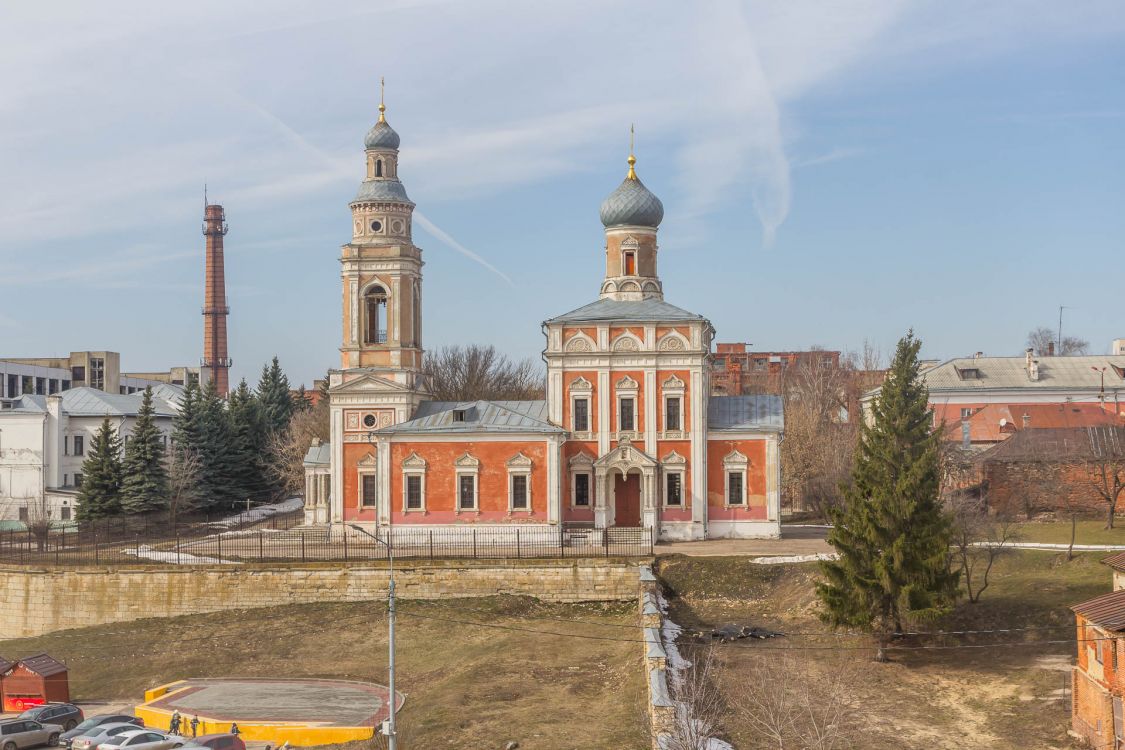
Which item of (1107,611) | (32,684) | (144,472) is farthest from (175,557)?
(1107,611)

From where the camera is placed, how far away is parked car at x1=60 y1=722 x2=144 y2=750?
2358cm

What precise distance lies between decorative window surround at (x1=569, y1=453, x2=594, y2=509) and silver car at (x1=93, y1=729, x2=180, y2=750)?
1865 cm

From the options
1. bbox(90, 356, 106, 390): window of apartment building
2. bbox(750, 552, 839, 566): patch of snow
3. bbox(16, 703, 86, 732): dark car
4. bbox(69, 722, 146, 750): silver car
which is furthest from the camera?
bbox(90, 356, 106, 390): window of apartment building

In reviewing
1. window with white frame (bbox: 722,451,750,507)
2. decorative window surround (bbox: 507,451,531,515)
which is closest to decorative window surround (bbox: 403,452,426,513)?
decorative window surround (bbox: 507,451,531,515)

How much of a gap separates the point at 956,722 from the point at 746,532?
59.4 feet

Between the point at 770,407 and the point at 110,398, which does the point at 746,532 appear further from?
the point at 110,398

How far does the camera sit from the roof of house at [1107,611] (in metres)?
19.7

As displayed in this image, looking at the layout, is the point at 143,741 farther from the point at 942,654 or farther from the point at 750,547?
the point at 750,547

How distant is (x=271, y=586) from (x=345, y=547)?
2.45m

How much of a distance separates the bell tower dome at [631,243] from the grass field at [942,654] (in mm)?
12209

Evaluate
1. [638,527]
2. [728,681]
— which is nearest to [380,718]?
[728,681]

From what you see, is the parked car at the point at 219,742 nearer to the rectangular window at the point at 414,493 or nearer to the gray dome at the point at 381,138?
the rectangular window at the point at 414,493

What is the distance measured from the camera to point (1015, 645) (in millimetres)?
25562

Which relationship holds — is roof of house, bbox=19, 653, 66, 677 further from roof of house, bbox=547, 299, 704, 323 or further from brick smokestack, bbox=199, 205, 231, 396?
brick smokestack, bbox=199, 205, 231, 396
